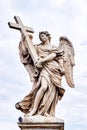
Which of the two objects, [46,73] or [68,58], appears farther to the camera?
[68,58]

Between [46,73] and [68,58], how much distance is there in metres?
0.81

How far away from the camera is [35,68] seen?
41.2ft

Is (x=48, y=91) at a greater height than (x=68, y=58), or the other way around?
(x=68, y=58)

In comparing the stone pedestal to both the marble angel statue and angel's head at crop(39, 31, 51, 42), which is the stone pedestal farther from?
angel's head at crop(39, 31, 51, 42)

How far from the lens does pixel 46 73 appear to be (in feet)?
40.7

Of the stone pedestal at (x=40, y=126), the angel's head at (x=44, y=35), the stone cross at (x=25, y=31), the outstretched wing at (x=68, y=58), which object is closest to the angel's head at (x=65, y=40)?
the outstretched wing at (x=68, y=58)

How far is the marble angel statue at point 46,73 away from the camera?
1216cm

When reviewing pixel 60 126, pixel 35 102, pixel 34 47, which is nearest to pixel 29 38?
pixel 34 47

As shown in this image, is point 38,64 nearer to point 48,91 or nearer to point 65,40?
point 48,91

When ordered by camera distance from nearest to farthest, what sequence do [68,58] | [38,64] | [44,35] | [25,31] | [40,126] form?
[40,126] → [38,64] → [68,58] → [44,35] → [25,31]

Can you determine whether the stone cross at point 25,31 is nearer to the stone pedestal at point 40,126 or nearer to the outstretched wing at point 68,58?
the outstretched wing at point 68,58

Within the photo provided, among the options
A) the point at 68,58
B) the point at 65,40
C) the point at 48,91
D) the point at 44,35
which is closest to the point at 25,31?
the point at 44,35

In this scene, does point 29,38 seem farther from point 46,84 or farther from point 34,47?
point 46,84

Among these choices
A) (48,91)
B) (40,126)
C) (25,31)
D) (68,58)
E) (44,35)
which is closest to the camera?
(40,126)
